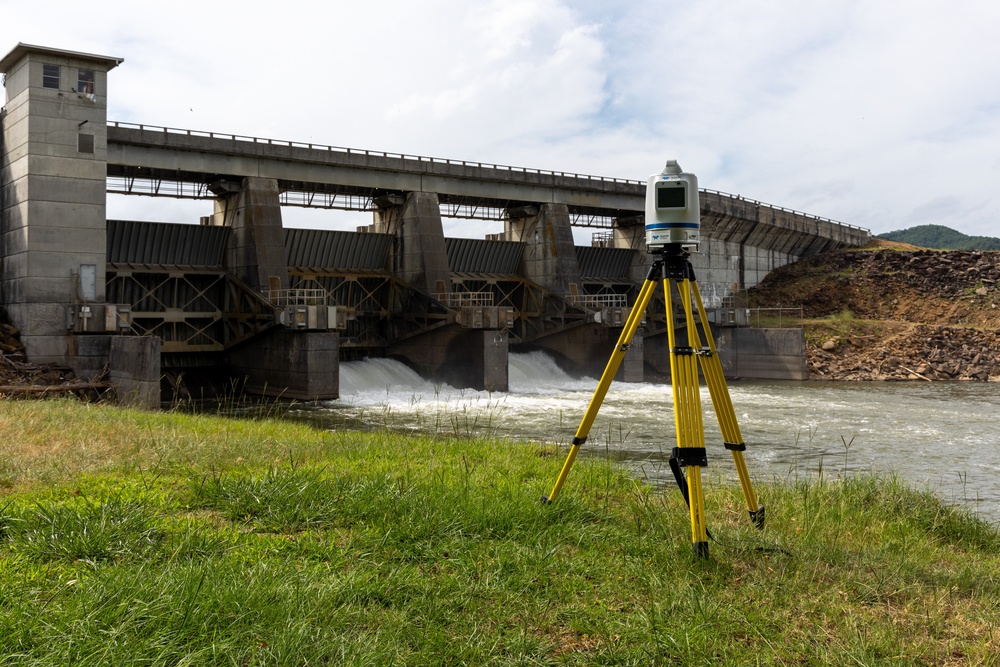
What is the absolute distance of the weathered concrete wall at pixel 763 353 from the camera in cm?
3697

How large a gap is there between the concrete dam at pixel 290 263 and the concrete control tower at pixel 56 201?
5 cm

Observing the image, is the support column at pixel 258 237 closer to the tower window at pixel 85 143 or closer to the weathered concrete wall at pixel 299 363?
the weathered concrete wall at pixel 299 363

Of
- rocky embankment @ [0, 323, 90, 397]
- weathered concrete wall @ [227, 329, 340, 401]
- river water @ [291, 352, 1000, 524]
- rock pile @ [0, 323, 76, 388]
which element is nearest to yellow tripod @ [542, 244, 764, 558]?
river water @ [291, 352, 1000, 524]

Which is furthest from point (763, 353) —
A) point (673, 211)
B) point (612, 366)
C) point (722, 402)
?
point (673, 211)

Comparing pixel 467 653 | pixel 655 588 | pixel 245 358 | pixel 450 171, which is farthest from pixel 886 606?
pixel 450 171

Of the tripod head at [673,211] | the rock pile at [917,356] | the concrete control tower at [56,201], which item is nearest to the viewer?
the tripod head at [673,211]

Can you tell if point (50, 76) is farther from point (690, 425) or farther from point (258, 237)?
point (690, 425)

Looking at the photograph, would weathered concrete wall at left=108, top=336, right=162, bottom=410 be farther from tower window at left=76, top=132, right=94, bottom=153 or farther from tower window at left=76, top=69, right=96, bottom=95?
tower window at left=76, top=69, right=96, bottom=95

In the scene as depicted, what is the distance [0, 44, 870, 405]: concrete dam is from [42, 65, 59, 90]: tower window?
0.11 feet

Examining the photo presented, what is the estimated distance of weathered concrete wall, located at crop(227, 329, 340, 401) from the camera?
2567 centimetres

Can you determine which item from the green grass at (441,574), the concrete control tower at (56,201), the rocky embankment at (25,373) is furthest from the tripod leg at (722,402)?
the concrete control tower at (56,201)

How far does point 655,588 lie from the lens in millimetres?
4633

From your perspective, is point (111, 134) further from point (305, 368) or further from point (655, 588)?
point (655, 588)

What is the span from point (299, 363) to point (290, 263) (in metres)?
7.20
